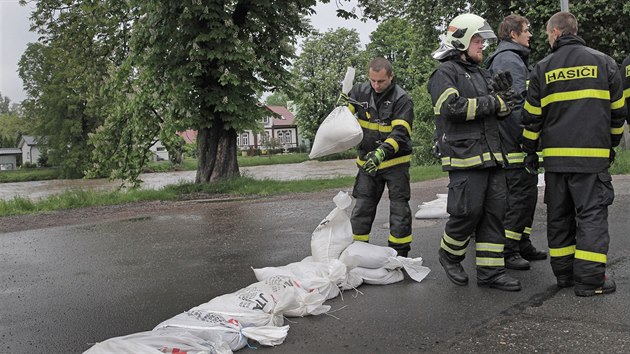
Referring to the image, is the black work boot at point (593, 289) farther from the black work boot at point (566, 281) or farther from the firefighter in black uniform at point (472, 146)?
the firefighter in black uniform at point (472, 146)

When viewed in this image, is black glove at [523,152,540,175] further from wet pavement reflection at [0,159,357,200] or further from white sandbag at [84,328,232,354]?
wet pavement reflection at [0,159,357,200]

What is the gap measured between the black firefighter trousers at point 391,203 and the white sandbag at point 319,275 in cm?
94

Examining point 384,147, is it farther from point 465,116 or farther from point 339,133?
point 465,116

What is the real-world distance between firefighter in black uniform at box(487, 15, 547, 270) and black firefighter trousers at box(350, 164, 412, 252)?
2.91ft

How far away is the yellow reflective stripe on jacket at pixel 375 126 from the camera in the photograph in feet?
18.1

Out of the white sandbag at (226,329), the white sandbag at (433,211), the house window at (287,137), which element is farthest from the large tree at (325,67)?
the white sandbag at (226,329)

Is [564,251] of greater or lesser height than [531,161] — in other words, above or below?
below

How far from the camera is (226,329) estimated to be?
3.67 metres

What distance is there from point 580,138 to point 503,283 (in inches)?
48.7

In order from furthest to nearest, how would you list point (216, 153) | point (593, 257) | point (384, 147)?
point (216, 153)
point (384, 147)
point (593, 257)

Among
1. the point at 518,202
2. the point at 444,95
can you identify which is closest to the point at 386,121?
the point at 444,95

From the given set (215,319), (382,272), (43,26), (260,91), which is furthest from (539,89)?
(43,26)

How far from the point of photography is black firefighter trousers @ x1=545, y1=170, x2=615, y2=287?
14.4 ft

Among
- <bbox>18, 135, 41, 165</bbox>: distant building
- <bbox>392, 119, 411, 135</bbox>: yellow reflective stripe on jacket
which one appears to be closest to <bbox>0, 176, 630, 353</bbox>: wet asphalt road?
<bbox>392, 119, 411, 135</bbox>: yellow reflective stripe on jacket
